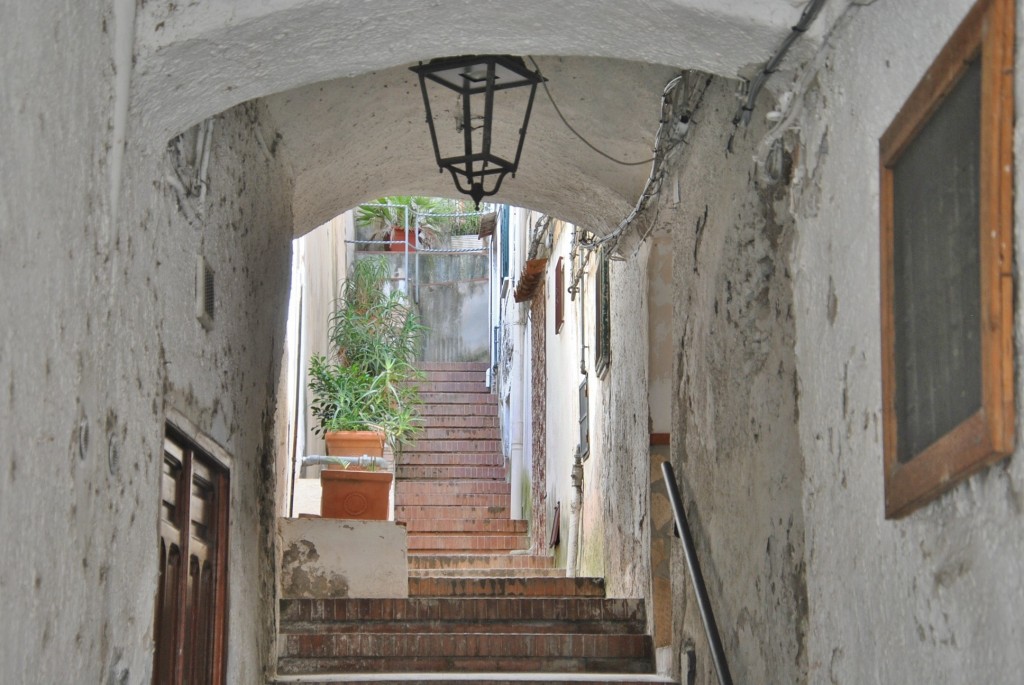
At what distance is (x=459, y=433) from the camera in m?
16.0

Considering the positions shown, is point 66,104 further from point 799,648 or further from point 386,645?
point 386,645

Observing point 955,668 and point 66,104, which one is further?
point 66,104

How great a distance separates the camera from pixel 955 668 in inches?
82.9

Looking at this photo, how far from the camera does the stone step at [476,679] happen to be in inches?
197

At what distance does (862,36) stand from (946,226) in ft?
2.32

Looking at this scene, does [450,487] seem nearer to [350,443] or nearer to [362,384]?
[362,384]

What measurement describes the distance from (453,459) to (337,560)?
827 cm

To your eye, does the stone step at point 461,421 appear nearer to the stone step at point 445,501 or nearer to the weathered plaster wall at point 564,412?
the stone step at point 445,501

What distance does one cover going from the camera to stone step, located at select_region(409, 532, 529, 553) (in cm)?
1164

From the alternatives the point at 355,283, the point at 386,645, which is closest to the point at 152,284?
the point at 386,645

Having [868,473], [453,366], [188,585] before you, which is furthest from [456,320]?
[868,473]

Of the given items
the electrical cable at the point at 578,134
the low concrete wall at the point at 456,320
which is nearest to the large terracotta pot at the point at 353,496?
the electrical cable at the point at 578,134

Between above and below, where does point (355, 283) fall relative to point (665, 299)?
above

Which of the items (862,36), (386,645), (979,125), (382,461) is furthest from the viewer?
(382,461)
